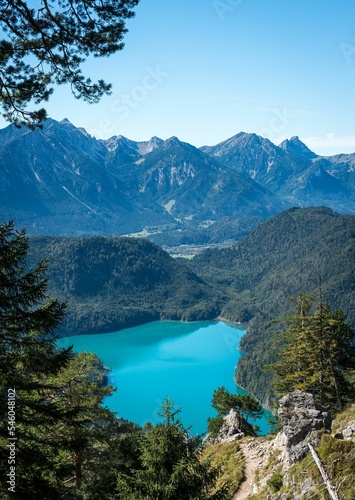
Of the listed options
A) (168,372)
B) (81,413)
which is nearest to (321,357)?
(81,413)

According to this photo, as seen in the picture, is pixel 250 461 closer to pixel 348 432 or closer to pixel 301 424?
pixel 301 424

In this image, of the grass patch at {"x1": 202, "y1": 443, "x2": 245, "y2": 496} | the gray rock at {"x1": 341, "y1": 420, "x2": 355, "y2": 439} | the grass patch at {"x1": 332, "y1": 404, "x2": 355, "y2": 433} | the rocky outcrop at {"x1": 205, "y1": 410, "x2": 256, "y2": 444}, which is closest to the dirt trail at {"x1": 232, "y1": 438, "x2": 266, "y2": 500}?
the grass patch at {"x1": 202, "y1": 443, "x2": 245, "y2": 496}

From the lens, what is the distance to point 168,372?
470 feet

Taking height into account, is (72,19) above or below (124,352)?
below

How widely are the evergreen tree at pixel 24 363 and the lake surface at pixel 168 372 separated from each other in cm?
8796

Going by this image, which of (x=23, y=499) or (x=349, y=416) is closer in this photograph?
(x=23, y=499)

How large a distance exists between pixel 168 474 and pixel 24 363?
5.24 m

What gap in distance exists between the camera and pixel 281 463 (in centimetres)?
1884

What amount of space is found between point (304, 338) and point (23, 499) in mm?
22337

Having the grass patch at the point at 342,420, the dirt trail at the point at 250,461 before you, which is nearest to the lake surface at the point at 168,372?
the dirt trail at the point at 250,461

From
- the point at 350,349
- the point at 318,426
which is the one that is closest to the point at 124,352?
the point at 350,349

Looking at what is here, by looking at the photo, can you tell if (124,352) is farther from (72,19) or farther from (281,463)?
(72,19)

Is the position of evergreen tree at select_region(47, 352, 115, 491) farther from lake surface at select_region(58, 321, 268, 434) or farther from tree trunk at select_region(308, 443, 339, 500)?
lake surface at select_region(58, 321, 268, 434)

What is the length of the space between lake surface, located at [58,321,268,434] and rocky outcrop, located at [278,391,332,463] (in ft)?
255
